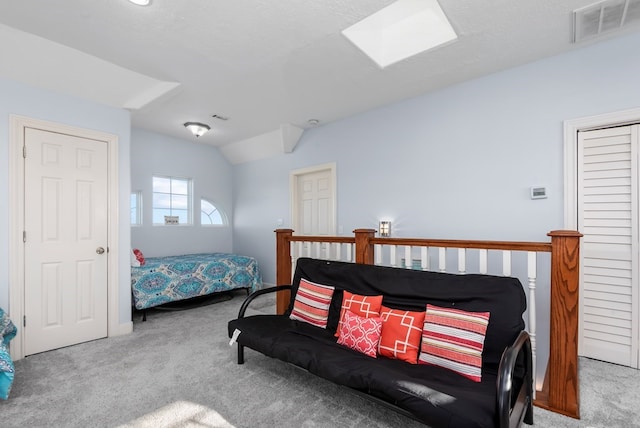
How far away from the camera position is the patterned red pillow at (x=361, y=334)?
206 cm

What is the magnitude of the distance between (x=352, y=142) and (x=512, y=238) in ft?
7.48

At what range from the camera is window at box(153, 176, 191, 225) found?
5.16 m

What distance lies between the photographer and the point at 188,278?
4.32 metres

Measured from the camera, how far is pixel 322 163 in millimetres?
4672

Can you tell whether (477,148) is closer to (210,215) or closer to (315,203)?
(315,203)

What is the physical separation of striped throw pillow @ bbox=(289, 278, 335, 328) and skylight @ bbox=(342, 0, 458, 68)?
2.07 meters

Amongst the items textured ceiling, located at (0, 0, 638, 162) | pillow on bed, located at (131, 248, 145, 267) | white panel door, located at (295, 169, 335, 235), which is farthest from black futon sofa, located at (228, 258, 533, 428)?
pillow on bed, located at (131, 248, 145, 267)

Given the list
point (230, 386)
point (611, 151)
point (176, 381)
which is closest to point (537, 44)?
point (611, 151)

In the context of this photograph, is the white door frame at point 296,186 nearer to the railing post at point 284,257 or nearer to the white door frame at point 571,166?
the railing post at point 284,257

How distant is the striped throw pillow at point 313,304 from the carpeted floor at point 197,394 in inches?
15.9

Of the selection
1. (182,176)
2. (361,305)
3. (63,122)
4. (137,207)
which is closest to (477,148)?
(361,305)

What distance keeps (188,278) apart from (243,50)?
3062 mm

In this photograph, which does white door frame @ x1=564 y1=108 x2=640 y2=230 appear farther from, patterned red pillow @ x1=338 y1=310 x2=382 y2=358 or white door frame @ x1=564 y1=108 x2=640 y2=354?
patterned red pillow @ x1=338 y1=310 x2=382 y2=358

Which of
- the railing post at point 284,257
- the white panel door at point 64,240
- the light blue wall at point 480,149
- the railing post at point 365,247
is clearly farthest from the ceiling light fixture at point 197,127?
the railing post at point 365,247
